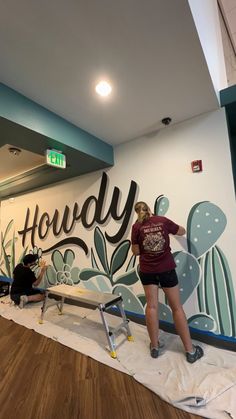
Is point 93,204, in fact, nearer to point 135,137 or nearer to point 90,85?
point 135,137

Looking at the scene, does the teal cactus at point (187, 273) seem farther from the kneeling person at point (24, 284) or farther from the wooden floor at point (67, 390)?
the kneeling person at point (24, 284)

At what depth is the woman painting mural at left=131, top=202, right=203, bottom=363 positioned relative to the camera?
186 centimetres

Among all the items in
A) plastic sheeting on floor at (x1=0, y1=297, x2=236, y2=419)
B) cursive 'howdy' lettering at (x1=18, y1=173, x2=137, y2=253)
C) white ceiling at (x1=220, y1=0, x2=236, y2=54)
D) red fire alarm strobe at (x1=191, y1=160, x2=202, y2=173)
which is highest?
white ceiling at (x1=220, y1=0, x2=236, y2=54)

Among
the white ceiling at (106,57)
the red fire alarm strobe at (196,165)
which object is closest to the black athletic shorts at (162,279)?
the red fire alarm strobe at (196,165)

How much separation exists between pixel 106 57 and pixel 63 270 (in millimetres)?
3026

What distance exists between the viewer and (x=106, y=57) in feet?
4.92

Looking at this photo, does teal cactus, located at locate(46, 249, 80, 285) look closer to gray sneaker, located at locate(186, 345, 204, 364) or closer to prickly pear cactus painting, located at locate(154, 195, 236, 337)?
prickly pear cactus painting, located at locate(154, 195, 236, 337)

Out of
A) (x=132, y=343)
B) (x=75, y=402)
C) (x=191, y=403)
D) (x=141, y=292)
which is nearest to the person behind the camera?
(x=191, y=403)

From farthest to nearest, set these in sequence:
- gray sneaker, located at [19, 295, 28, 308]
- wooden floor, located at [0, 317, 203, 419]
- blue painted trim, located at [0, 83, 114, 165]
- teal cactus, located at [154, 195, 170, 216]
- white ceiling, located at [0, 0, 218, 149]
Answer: gray sneaker, located at [19, 295, 28, 308]
teal cactus, located at [154, 195, 170, 216]
blue painted trim, located at [0, 83, 114, 165]
wooden floor, located at [0, 317, 203, 419]
white ceiling, located at [0, 0, 218, 149]

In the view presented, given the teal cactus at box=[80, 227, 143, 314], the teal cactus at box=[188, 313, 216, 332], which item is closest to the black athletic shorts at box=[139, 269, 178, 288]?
the teal cactus at box=[188, 313, 216, 332]

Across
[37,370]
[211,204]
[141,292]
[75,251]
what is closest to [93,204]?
[75,251]

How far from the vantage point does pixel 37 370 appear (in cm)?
185

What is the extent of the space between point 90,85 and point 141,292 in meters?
2.25

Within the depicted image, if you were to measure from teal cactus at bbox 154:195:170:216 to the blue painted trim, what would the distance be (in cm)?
89
